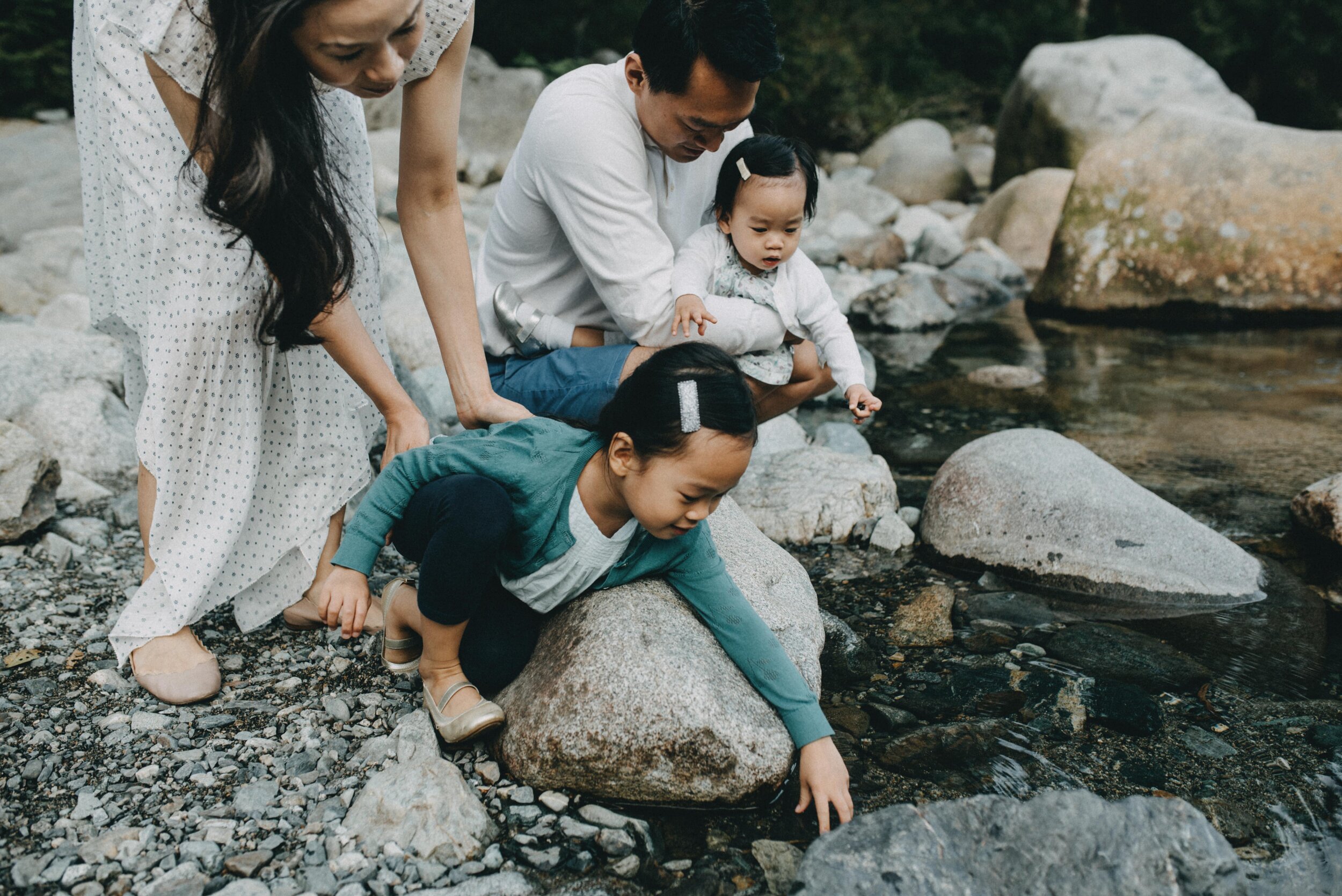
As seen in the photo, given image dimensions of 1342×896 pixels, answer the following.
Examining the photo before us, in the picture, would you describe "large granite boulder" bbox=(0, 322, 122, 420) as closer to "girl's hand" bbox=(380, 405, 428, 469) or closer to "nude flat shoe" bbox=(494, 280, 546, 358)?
"nude flat shoe" bbox=(494, 280, 546, 358)

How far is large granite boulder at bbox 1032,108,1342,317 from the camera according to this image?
699 cm

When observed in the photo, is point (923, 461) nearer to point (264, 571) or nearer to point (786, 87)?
point (264, 571)

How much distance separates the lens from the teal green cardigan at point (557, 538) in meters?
2.06

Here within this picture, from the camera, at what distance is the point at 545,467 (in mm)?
2115

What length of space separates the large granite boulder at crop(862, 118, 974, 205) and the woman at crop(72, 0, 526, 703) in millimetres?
11017

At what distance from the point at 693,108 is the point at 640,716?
4.97 ft

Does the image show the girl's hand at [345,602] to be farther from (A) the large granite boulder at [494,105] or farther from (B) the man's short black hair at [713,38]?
(A) the large granite boulder at [494,105]

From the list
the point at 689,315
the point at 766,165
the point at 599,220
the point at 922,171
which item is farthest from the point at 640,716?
the point at 922,171

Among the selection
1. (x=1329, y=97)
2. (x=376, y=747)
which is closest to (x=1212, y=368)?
(x=376, y=747)

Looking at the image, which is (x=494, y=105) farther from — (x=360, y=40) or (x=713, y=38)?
(x=360, y=40)

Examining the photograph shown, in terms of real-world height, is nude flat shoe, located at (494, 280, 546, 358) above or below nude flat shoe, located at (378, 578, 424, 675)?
above

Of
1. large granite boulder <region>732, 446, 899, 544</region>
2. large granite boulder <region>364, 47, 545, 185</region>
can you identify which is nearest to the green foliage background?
large granite boulder <region>364, 47, 545, 185</region>

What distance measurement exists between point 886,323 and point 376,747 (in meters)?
5.84

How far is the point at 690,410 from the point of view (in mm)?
1901
